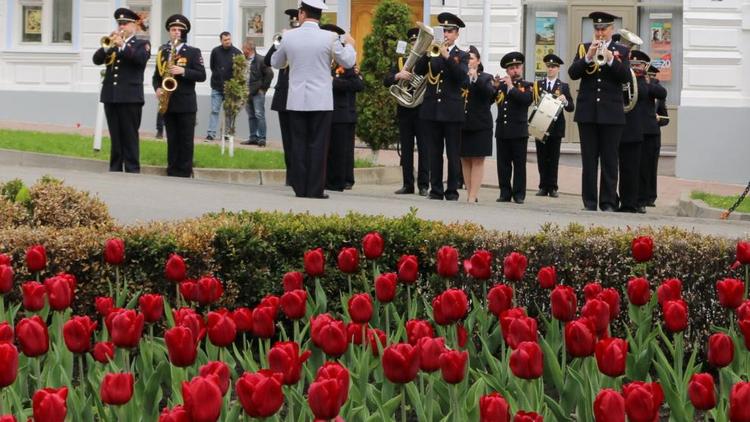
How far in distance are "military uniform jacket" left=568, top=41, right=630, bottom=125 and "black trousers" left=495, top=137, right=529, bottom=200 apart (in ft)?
7.34

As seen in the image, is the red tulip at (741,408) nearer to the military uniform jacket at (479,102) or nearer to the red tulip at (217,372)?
the red tulip at (217,372)

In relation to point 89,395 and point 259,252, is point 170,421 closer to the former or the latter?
point 89,395

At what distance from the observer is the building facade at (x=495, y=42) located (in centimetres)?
2450

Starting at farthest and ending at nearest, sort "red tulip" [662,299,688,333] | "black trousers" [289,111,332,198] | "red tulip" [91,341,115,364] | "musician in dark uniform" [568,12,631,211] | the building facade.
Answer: the building facade < "musician in dark uniform" [568,12,631,211] < "black trousers" [289,111,332,198] < "red tulip" [662,299,688,333] < "red tulip" [91,341,115,364]

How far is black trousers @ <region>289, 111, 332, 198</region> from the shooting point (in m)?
15.4

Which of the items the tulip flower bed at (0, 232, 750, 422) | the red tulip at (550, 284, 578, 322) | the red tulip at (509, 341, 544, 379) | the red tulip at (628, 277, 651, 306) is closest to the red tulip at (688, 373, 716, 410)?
the tulip flower bed at (0, 232, 750, 422)

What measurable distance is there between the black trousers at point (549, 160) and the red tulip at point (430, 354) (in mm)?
15409

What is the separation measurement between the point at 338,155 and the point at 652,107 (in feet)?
11.3

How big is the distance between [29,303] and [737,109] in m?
19.3

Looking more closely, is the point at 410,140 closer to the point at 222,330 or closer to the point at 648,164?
the point at 648,164

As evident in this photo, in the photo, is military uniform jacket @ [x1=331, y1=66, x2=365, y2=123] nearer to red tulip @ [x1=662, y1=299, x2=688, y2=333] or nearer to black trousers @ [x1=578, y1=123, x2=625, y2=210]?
black trousers @ [x1=578, y1=123, x2=625, y2=210]

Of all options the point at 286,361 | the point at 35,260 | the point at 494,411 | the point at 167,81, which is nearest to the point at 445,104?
the point at 167,81

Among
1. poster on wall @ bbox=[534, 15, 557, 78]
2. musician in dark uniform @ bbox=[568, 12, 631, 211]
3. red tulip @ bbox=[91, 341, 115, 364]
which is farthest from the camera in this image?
poster on wall @ bbox=[534, 15, 557, 78]

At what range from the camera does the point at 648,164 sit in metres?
18.9
